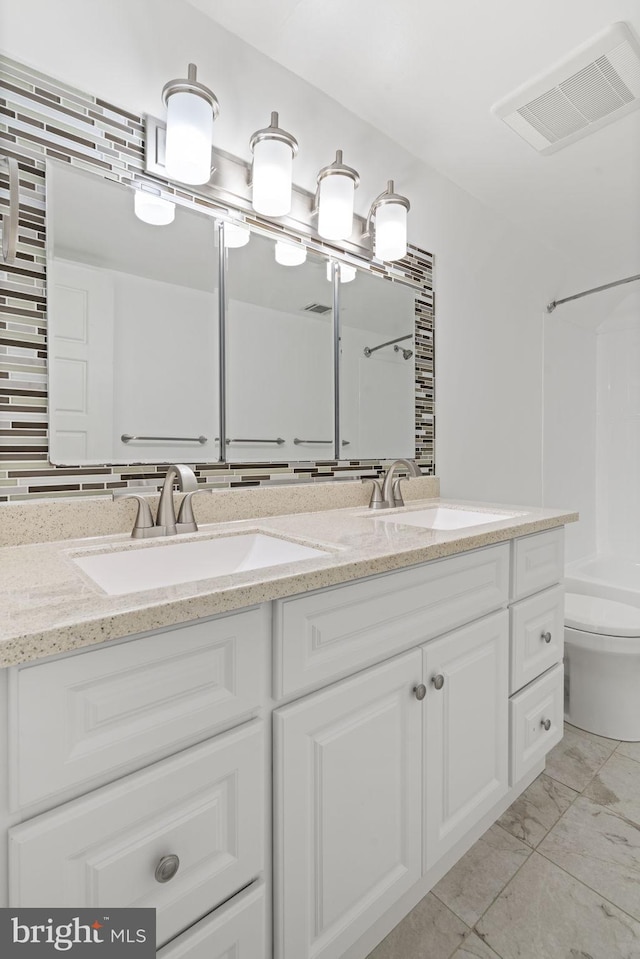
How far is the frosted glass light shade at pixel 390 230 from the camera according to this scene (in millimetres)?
1628

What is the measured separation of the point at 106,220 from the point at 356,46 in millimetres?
932

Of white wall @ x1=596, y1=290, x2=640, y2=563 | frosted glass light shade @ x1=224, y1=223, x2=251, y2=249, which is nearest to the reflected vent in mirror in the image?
frosted glass light shade @ x1=224, y1=223, x2=251, y2=249

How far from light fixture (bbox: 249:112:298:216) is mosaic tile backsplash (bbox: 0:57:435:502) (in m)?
0.31

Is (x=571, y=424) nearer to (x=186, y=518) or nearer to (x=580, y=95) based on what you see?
(x=580, y=95)

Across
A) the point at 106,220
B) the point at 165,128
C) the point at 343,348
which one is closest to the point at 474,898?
the point at 343,348

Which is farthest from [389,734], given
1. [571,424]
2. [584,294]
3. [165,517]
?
[584,294]

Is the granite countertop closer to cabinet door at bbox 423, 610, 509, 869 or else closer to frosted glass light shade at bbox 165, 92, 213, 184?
cabinet door at bbox 423, 610, 509, 869

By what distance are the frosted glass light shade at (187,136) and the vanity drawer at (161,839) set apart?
127cm

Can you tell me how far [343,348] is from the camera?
63.5 inches

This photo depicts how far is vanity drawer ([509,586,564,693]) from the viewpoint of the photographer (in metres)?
1.29

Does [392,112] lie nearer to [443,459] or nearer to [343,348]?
[343,348]

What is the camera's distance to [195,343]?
1254 millimetres

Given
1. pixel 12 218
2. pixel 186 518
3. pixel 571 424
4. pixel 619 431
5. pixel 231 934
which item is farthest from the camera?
pixel 619 431

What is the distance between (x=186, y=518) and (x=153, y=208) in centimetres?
80
